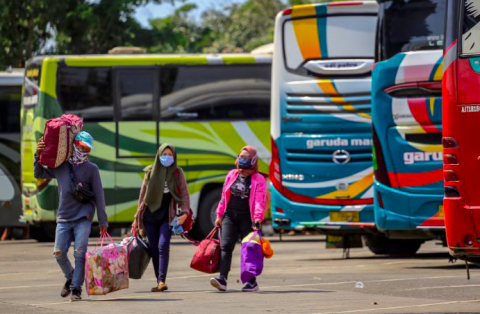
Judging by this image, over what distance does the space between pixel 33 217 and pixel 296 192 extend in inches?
254

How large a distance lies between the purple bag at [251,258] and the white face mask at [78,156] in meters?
2.05

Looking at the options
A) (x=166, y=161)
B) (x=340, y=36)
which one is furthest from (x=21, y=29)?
(x=166, y=161)

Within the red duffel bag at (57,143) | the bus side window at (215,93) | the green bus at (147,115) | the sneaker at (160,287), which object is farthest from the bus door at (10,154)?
the red duffel bag at (57,143)

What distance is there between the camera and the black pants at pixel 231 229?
14.7 m

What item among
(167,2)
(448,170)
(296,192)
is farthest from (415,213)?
(167,2)

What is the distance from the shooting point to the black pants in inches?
579

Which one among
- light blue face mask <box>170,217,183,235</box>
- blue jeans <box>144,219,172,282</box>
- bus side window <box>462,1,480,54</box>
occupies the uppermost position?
bus side window <box>462,1,480,54</box>

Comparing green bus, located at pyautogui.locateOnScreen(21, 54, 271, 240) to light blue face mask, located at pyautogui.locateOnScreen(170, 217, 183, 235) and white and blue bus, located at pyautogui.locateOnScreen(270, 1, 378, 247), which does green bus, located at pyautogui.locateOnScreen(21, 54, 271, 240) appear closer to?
white and blue bus, located at pyautogui.locateOnScreen(270, 1, 378, 247)

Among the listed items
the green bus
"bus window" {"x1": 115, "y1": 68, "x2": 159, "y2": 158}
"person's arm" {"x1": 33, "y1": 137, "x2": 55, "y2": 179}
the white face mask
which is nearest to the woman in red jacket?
the white face mask

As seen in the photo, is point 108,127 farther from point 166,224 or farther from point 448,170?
point 448,170

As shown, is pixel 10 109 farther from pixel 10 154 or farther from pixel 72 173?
pixel 72 173

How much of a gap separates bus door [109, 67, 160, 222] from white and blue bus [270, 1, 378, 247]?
483 centimetres

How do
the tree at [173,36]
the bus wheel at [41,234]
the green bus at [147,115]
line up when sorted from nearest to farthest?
the green bus at [147,115]
the bus wheel at [41,234]
the tree at [173,36]

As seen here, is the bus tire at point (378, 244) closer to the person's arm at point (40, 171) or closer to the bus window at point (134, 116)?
the bus window at point (134, 116)
